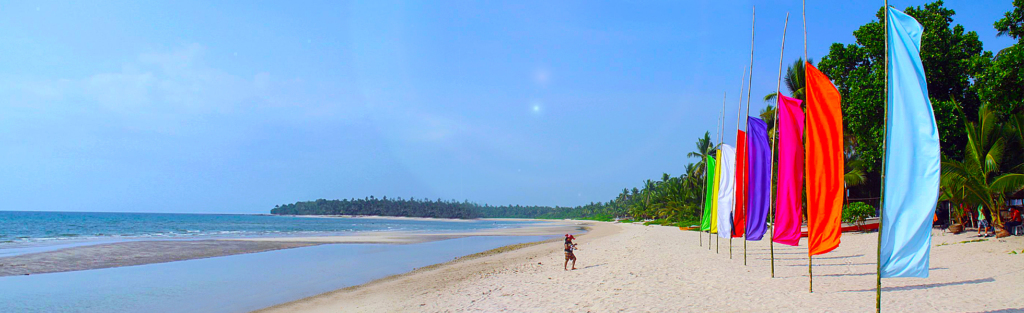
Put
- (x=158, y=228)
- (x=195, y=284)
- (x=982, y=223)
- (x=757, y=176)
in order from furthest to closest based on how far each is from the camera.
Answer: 1. (x=158, y=228)
2. (x=982, y=223)
3. (x=195, y=284)
4. (x=757, y=176)

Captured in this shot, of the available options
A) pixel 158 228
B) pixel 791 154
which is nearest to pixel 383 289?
pixel 791 154

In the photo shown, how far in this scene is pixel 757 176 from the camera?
12148 millimetres

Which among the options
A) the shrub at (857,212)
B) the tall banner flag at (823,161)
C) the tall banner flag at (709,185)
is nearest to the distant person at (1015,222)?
the shrub at (857,212)

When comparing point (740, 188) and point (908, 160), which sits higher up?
point (908, 160)

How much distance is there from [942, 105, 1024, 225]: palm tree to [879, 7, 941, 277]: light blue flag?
14.7 m

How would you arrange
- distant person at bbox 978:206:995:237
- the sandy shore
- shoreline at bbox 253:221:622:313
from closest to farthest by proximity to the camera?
the sandy shore, shoreline at bbox 253:221:622:313, distant person at bbox 978:206:995:237

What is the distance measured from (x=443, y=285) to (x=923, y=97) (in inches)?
372

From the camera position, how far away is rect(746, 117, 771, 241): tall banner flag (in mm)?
12008

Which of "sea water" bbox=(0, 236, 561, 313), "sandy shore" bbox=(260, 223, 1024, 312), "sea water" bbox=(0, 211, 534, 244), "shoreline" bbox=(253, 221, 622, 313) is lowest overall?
"sea water" bbox=(0, 211, 534, 244)

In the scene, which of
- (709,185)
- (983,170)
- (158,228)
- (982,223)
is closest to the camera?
(982,223)

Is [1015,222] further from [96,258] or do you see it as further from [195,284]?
[96,258]

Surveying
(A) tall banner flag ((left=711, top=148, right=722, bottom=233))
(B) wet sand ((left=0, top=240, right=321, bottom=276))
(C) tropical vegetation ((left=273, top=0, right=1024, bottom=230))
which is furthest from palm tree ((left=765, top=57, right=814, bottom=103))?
(B) wet sand ((left=0, top=240, right=321, bottom=276))

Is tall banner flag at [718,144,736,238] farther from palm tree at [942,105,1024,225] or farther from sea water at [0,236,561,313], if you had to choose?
sea water at [0,236,561,313]

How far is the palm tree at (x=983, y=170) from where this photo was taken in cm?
1619
